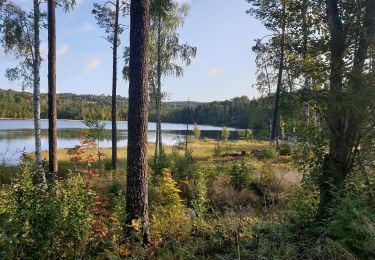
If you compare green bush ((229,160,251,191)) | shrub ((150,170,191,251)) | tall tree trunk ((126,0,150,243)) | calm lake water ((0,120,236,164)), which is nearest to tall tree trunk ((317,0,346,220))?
shrub ((150,170,191,251))

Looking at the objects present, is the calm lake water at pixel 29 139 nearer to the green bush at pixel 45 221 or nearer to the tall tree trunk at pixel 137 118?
the tall tree trunk at pixel 137 118

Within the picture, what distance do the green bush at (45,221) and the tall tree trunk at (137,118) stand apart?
1.20 metres

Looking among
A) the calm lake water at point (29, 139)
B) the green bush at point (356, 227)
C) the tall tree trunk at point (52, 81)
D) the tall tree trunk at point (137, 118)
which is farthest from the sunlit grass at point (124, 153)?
the green bush at point (356, 227)

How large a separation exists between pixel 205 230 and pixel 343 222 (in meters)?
2.36

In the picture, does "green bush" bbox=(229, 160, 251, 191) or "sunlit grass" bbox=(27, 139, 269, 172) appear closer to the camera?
"green bush" bbox=(229, 160, 251, 191)

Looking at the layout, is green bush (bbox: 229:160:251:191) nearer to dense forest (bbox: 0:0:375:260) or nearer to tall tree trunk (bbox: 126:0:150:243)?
dense forest (bbox: 0:0:375:260)

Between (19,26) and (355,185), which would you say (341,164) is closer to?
(355,185)

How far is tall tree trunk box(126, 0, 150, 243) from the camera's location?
18.0 feet

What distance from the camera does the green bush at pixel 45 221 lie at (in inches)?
A: 147

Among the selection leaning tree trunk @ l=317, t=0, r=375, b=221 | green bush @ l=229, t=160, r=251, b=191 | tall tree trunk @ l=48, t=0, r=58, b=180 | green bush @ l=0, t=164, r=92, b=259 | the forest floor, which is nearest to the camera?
green bush @ l=0, t=164, r=92, b=259

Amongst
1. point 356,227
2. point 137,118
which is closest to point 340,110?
point 356,227

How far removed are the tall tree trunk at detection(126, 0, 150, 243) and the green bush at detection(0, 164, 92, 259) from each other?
47.1 inches

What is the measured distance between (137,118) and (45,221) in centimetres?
218

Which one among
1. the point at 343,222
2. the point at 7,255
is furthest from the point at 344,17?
the point at 7,255
